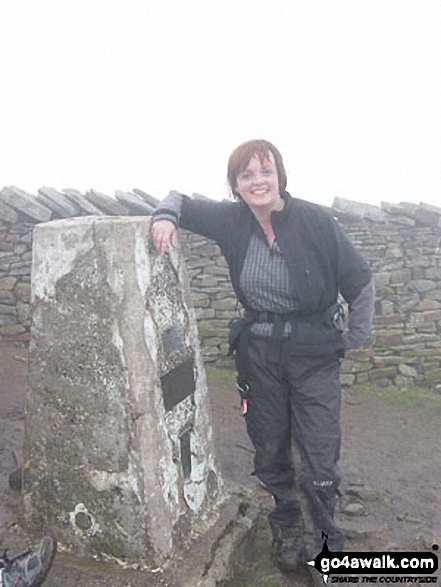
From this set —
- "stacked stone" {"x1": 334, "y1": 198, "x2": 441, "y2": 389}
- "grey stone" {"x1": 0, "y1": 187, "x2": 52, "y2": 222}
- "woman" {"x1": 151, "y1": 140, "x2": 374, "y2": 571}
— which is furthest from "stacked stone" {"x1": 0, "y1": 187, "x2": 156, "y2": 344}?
"woman" {"x1": 151, "y1": 140, "x2": 374, "y2": 571}

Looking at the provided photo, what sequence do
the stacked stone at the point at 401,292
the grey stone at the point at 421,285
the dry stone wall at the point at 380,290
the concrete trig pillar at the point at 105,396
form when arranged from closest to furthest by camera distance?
1. the concrete trig pillar at the point at 105,396
2. the dry stone wall at the point at 380,290
3. the stacked stone at the point at 401,292
4. the grey stone at the point at 421,285

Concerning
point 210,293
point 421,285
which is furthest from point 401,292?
point 210,293

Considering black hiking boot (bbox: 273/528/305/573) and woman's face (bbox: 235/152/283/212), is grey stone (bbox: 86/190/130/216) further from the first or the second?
black hiking boot (bbox: 273/528/305/573)

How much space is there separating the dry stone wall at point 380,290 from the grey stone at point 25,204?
0.44ft

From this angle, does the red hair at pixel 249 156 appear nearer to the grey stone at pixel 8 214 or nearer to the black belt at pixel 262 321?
the black belt at pixel 262 321

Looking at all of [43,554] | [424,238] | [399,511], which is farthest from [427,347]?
[43,554]

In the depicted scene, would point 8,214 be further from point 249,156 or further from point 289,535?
point 289,535

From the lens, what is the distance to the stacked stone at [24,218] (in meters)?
6.56

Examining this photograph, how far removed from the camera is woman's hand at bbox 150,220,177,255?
107 inches

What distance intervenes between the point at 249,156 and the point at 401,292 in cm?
498

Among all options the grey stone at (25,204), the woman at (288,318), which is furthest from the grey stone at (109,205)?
the woman at (288,318)

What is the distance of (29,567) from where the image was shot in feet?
7.80

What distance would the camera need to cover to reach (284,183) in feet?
9.77

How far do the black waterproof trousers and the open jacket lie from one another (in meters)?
0.12
